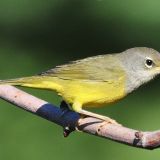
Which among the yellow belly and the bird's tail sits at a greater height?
the bird's tail

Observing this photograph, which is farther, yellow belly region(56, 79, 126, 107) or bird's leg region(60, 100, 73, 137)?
yellow belly region(56, 79, 126, 107)

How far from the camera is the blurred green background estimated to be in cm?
600

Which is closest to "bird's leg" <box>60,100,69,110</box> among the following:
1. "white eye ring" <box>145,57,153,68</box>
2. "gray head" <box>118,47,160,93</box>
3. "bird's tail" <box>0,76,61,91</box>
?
"bird's tail" <box>0,76,61,91</box>

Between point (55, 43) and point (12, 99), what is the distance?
3447 millimetres

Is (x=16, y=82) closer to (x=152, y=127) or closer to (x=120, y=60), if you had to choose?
(x=120, y=60)

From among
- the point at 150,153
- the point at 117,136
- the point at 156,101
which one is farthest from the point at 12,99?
the point at 156,101

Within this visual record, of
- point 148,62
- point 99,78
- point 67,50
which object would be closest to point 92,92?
point 99,78

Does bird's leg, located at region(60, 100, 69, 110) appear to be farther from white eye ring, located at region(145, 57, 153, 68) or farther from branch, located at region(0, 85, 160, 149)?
white eye ring, located at region(145, 57, 153, 68)

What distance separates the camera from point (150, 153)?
5.82m

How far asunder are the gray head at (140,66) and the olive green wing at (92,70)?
0.08m

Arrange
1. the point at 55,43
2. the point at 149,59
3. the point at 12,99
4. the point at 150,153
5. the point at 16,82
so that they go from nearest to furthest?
the point at 12,99, the point at 16,82, the point at 149,59, the point at 150,153, the point at 55,43

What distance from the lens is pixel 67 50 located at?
23.0 feet

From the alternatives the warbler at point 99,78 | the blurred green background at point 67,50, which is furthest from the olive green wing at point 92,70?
the blurred green background at point 67,50

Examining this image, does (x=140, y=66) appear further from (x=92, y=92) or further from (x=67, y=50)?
(x=67, y=50)
